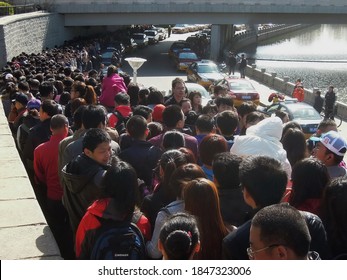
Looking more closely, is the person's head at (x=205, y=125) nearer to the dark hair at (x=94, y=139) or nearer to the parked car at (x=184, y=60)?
the dark hair at (x=94, y=139)

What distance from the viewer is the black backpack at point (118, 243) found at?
11.9 ft

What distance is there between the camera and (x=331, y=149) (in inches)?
212

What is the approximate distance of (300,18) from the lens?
43969 mm

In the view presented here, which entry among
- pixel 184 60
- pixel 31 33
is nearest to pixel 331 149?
pixel 31 33

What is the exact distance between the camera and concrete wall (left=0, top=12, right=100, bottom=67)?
22250mm

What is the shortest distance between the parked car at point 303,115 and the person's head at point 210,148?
1089 cm

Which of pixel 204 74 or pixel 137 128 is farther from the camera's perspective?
pixel 204 74

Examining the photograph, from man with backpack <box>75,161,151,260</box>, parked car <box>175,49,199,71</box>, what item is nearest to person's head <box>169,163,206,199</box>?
man with backpack <box>75,161,151,260</box>

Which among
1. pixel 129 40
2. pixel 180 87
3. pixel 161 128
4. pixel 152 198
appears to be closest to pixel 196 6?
pixel 129 40

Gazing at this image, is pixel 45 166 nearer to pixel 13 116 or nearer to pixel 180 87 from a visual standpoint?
pixel 13 116

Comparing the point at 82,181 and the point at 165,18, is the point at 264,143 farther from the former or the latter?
the point at 165,18

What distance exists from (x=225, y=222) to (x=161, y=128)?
3077 mm

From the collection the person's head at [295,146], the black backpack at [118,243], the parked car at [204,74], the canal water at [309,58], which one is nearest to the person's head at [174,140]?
the person's head at [295,146]

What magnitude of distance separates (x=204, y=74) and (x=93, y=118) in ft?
73.7
